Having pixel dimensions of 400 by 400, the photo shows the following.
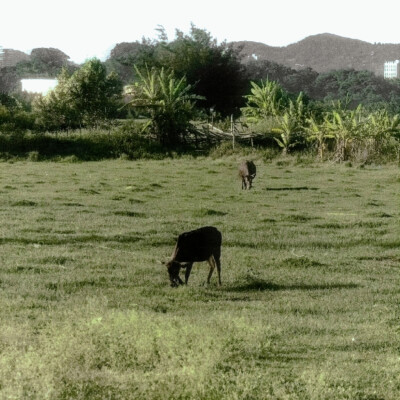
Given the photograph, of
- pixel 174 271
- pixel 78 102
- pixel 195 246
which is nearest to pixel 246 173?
pixel 174 271

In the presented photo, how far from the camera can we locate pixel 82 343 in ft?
19.1

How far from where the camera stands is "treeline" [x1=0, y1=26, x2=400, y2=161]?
30.6 m

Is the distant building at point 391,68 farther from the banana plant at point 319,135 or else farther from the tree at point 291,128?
the banana plant at point 319,135

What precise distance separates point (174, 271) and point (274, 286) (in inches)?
54.2

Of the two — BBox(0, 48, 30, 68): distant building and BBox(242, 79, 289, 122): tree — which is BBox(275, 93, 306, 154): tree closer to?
BBox(242, 79, 289, 122): tree

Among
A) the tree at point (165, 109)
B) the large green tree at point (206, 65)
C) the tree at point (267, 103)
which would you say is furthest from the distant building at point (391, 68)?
the tree at point (165, 109)

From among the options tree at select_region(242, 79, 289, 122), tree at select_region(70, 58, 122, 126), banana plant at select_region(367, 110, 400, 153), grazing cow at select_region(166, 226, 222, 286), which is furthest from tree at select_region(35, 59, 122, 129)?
grazing cow at select_region(166, 226, 222, 286)

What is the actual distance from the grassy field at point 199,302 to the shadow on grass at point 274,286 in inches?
1.1

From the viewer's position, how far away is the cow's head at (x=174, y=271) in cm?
800

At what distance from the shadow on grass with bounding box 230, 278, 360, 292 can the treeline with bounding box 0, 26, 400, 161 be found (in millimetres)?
21292

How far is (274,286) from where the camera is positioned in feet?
28.7

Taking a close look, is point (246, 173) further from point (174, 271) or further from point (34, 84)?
point (34, 84)

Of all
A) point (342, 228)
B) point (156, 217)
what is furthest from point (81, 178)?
point (342, 228)

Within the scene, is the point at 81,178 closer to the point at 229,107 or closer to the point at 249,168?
the point at 249,168
